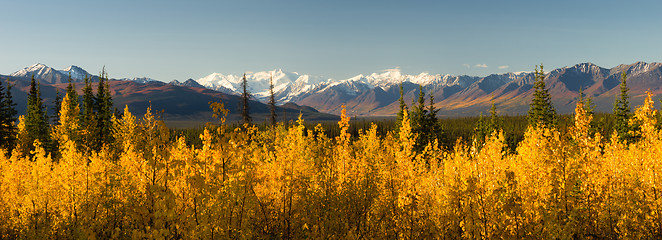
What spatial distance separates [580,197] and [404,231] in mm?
4974

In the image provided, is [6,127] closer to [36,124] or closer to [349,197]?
[36,124]

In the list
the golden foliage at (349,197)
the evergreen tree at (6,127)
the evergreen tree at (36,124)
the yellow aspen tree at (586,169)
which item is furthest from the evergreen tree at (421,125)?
the evergreen tree at (36,124)

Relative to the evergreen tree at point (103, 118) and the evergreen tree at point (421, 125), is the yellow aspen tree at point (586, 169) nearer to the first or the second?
the evergreen tree at point (421, 125)

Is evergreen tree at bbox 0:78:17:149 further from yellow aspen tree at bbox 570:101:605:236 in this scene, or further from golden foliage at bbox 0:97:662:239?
yellow aspen tree at bbox 570:101:605:236

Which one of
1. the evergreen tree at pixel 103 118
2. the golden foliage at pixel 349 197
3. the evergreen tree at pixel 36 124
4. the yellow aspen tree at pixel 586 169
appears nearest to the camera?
the golden foliage at pixel 349 197

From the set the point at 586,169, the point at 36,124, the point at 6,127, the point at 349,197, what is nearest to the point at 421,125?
the point at 586,169

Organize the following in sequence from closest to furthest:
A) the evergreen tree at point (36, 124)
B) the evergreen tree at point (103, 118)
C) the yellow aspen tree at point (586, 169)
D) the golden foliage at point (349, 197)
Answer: the golden foliage at point (349, 197) < the yellow aspen tree at point (586, 169) < the evergreen tree at point (103, 118) < the evergreen tree at point (36, 124)

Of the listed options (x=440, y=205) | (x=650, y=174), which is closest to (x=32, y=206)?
(x=440, y=205)

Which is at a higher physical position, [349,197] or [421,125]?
[421,125]

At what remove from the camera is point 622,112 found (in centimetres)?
5697

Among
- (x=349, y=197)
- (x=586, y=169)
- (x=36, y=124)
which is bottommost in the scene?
(x=349, y=197)

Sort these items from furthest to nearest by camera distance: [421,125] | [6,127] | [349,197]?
[6,127]
[421,125]
[349,197]

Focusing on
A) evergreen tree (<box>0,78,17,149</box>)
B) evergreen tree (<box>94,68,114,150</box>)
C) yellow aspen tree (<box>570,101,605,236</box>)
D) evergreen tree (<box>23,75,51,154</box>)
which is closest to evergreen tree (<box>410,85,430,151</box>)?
yellow aspen tree (<box>570,101,605,236</box>)

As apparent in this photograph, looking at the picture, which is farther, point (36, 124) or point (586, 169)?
point (36, 124)
